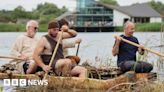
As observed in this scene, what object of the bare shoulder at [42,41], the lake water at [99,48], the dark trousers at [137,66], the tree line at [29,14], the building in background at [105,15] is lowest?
the building in background at [105,15]

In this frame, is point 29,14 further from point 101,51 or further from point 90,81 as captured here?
point 90,81

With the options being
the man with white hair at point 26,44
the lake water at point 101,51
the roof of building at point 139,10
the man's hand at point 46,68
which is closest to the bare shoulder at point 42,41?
the man's hand at point 46,68

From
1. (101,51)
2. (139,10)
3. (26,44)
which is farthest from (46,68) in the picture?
(139,10)

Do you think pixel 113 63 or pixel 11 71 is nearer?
pixel 11 71

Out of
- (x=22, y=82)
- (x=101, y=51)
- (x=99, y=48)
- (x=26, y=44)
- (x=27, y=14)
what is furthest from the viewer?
(x=27, y=14)

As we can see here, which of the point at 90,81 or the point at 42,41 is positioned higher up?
the point at 42,41

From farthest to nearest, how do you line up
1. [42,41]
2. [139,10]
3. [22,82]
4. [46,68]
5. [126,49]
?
[139,10]
[126,49]
[22,82]
[42,41]
[46,68]

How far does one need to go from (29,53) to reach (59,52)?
0.96 meters

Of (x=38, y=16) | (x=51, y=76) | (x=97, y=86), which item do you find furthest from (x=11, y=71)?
(x=38, y=16)

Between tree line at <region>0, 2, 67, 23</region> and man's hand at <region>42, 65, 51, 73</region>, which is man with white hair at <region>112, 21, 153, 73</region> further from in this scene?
tree line at <region>0, 2, 67, 23</region>

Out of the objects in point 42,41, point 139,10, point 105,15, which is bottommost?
point 105,15

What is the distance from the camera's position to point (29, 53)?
10.5m

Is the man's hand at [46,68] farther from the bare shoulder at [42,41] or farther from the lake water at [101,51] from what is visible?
the lake water at [101,51]

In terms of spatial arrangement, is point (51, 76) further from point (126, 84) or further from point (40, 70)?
point (126, 84)
